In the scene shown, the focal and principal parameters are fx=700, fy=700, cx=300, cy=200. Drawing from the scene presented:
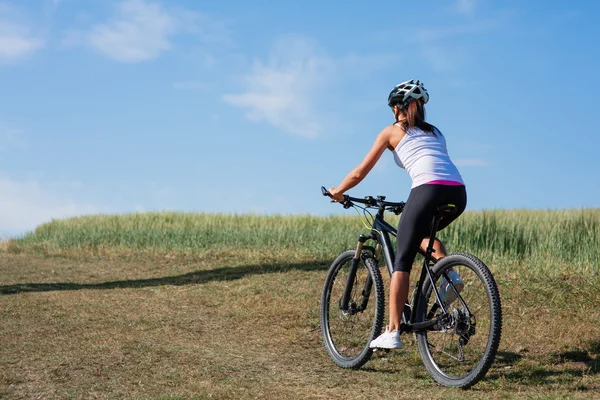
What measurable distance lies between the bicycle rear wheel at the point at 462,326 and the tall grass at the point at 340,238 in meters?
5.50

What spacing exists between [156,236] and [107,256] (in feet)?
7.63

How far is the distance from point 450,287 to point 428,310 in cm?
64

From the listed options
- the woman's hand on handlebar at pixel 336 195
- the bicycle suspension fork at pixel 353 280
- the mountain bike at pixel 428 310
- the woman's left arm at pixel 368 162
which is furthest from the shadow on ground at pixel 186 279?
the woman's left arm at pixel 368 162

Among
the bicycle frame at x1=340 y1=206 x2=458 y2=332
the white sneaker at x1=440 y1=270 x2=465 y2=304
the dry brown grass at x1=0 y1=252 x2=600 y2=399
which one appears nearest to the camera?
the white sneaker at x1=440 y1=270 x2=465 y2=304

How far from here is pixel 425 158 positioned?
5551mm

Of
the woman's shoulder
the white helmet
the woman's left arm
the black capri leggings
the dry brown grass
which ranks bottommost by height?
the dry brown grass

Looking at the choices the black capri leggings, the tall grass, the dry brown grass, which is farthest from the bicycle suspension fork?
the tall grass

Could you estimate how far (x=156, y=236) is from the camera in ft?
65.8

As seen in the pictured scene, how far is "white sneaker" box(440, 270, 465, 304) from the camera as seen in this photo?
5438 millimetres

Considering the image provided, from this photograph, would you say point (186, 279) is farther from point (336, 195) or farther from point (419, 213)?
point (419, 213)

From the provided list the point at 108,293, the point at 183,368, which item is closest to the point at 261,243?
the point at 108,293

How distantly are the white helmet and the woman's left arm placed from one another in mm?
246

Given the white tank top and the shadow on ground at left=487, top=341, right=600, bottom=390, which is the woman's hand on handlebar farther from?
the shadow on ground at left=487, top=341, right=600, bottom=390

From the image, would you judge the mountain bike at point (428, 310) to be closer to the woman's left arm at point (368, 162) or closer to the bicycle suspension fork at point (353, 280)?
the bicycle suspension fork at point (353, 280)
